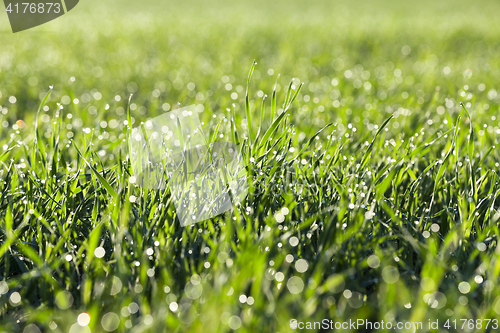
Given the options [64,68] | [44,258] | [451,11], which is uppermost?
[44,258]

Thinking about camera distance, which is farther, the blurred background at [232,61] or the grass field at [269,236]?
the blurred background at [232,61]

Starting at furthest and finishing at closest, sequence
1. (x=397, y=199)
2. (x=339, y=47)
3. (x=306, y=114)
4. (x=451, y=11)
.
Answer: (x=451, y=11)
(x=339, y=47)
(x=306, y=114)
(x=397, y=199)

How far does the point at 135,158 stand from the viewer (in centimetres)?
164

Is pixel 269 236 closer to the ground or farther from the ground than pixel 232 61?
farther from the ground

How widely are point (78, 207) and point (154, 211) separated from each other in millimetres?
288

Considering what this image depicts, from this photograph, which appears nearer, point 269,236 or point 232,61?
point 269,236

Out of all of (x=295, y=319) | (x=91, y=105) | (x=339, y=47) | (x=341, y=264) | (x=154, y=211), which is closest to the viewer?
(x=295, y=319)

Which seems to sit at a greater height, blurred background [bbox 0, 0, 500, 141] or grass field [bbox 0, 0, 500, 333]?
grass field [bbox 0, 0, 500, 333]

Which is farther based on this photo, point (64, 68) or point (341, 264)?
point (64, 68)

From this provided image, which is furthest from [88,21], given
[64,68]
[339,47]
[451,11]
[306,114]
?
[451,11]

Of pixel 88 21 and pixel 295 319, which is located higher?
pixel 295 319

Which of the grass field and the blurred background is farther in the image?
the blurred background

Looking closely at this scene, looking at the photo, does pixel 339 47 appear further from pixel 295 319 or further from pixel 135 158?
pixel 295 319

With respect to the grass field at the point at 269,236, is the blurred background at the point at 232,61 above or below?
below
